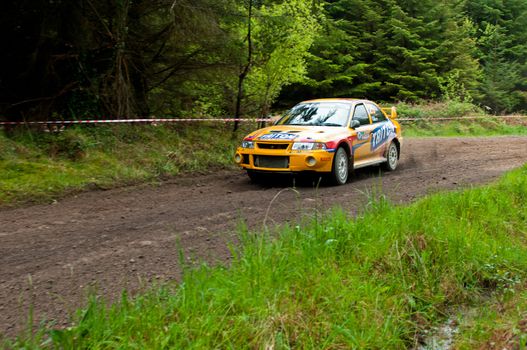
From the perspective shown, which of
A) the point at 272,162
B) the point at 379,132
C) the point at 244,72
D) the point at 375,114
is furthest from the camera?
the point at 244,72

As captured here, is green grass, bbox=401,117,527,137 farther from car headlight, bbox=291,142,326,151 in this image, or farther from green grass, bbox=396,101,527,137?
car headlight, bbox=291,142,326,151

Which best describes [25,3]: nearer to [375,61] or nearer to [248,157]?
[248,157]

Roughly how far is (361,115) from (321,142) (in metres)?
2.14

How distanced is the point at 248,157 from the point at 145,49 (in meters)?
4.57

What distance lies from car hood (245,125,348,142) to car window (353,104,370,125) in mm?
834

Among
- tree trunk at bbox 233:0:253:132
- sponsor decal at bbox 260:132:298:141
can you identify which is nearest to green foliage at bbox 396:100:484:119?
tree trunk at bbox 233:0:253:132

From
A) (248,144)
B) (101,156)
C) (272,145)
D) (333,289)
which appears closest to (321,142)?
(272,145)

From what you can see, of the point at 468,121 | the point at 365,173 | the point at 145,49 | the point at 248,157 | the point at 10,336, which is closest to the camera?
the point at 10,336

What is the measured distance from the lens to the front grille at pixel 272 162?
369 inches

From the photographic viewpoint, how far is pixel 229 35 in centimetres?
1273

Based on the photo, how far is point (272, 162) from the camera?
31.1 feet

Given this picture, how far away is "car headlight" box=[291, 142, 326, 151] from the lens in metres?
9.30

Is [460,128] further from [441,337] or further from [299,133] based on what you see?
[441,337]

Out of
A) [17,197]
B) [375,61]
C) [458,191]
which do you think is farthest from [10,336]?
[375,61]
